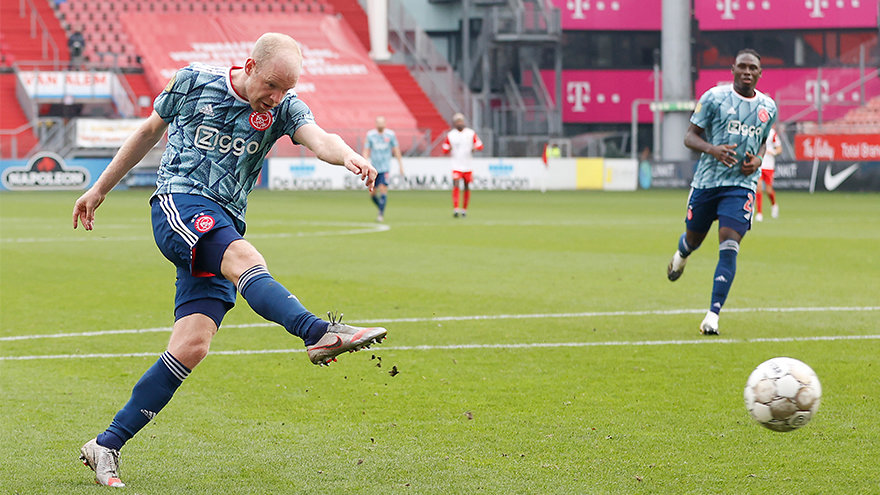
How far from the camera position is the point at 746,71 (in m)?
9.39

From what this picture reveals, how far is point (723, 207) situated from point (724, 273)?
54 centimetres

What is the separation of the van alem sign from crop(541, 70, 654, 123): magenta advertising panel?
89.6 feet

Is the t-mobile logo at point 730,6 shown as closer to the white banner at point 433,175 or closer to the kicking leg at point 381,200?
the white banner at point 433,175

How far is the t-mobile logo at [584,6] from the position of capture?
5659cm

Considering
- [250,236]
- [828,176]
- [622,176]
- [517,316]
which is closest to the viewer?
[517,316]

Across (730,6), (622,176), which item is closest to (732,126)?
(622,176)

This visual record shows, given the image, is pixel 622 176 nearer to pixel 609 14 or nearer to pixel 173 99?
pixel 609 14

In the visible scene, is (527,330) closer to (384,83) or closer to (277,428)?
(277,428)

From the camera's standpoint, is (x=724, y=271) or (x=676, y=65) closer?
(x=724, y=271)

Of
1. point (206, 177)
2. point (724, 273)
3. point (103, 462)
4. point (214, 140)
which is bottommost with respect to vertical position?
point (724, 273)

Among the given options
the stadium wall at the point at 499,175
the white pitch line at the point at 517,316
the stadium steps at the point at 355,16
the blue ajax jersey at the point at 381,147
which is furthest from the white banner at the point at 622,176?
the white pitch line at the point at 517,316

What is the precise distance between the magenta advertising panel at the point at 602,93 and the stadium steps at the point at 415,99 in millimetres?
10223

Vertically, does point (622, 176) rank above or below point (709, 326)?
below

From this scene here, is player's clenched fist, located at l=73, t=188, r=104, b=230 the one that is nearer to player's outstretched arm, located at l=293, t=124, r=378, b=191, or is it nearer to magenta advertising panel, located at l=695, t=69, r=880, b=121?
player's outstretched arm, located at l=293, t=124, r=378, b=191
